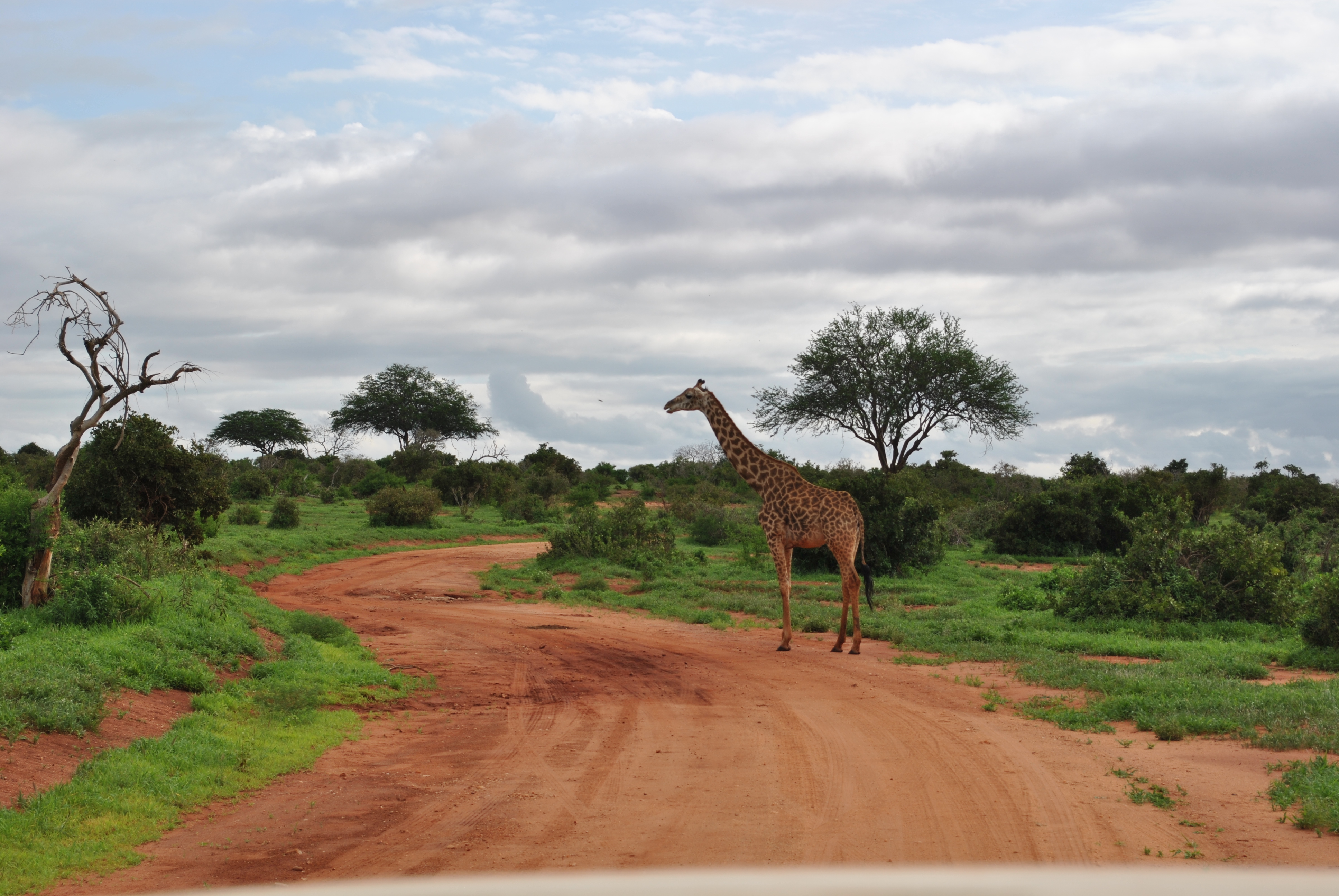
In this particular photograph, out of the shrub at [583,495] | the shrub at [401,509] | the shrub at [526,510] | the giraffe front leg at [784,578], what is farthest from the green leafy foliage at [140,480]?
the shrub at [526,510]

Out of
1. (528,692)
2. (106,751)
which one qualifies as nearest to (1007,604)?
(528,692)

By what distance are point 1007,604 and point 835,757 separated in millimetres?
12193

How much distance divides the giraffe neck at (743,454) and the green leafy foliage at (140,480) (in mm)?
10314

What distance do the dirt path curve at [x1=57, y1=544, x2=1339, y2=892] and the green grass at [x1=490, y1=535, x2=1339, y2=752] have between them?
58 centimetres

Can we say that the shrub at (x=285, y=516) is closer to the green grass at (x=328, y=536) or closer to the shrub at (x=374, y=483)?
the green grass at (x=328, y=536)

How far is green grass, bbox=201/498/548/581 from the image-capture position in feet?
81.3

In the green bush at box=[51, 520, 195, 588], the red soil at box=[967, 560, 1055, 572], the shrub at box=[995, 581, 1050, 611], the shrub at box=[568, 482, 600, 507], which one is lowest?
the shrub at box=[995, 581, 1050, 611]

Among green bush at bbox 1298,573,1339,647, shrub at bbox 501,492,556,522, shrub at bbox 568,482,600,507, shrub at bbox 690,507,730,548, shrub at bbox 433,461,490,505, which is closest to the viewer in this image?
green bush at bbox 1298,573,1339,647

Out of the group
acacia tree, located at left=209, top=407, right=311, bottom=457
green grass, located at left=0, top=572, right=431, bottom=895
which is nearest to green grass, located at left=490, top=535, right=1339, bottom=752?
green grass, located at left=0, top=572, right=431, bottom=895

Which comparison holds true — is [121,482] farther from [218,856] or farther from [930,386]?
[930,386]

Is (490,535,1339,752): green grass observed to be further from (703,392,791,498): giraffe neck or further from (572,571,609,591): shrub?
(703,392,791,498): giraffe neck

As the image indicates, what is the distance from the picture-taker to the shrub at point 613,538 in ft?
85.7

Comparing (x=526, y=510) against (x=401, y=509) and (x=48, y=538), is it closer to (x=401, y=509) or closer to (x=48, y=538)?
(x=401, y=509)

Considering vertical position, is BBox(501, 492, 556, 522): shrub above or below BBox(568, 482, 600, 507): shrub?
below
